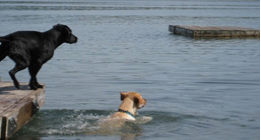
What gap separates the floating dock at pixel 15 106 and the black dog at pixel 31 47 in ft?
0.78

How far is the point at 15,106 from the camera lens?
9.36 meters

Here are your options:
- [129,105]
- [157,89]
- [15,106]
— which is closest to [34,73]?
[15,106]

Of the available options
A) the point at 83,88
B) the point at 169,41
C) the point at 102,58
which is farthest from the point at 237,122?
the point at 169,41

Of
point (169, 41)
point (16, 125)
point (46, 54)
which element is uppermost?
point (46, 54)

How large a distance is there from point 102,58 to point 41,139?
40.1 ft

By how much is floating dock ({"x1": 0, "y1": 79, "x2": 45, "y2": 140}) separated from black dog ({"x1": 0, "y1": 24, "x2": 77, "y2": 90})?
0.78 feet

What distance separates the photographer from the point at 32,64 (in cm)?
1068

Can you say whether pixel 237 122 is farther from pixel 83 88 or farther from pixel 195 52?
pixel 195 52

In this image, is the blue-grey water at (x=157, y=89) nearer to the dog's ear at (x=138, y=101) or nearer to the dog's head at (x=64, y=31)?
the dog's ear at (x=138, y=101)

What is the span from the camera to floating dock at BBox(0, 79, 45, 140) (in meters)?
8.60

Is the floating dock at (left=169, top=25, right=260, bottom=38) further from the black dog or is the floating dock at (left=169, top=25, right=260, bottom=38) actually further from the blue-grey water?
the black dog

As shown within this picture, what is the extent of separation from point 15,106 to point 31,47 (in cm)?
143

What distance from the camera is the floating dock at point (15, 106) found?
860 centimetres

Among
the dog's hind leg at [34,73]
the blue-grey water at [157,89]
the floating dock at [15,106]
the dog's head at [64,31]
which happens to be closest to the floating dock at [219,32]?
the blue-grey water at [157,89]
